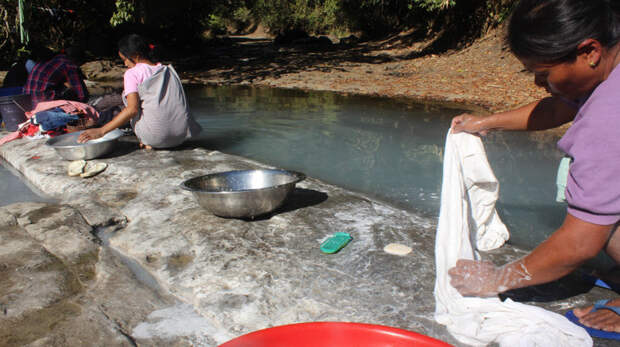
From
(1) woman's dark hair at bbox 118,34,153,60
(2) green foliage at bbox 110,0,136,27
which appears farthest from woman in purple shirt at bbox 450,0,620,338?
(2) green foliage at bbox 110,0,136,27

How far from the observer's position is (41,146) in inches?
183

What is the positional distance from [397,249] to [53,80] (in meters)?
4.64

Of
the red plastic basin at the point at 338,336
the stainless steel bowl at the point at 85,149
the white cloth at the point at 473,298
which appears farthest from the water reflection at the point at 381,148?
the red plastic basin at the point at 338,336

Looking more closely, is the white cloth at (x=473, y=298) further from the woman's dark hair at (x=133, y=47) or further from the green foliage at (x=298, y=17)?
the green foliage at (x=298, y=17)

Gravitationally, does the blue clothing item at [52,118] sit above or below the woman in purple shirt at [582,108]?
below

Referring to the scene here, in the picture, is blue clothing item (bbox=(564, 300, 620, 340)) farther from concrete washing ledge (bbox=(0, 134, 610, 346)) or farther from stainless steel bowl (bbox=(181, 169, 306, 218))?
stainless steel bowl (bbox=(181, 169, 306, 218))

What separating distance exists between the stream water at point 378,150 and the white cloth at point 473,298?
85cm

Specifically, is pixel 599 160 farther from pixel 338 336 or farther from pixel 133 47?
pixel 133 47

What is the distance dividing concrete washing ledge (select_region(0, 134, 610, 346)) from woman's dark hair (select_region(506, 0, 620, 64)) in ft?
3.39

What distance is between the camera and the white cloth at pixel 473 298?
1506 millimetres

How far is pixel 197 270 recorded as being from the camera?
7.10 ft

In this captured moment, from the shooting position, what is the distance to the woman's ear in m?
1.32

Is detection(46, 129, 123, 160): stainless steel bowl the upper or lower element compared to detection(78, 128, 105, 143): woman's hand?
lower

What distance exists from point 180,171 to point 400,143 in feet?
8.66
